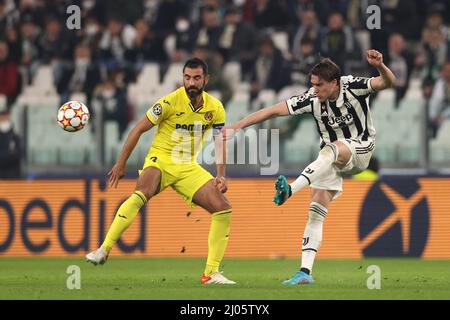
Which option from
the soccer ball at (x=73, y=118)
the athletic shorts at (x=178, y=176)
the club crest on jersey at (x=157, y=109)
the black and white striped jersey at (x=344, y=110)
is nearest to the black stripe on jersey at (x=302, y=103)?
the black and white striped jersey at (x=344, y=110)

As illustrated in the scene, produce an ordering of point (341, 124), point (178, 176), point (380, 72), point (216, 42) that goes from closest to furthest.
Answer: point (380, 72) → point (341, 124) → point (178, 176) → point (216, 42)

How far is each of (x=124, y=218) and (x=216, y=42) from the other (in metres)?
8.31

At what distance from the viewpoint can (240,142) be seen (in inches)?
623

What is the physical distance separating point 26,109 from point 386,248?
5454mm

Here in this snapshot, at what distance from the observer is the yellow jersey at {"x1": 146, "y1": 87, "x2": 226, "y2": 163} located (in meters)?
10.9

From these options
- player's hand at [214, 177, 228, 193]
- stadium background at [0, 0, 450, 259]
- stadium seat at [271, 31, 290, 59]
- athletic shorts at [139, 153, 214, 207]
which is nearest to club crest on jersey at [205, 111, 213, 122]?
athletic shorts at [139, 153, 214, 207]

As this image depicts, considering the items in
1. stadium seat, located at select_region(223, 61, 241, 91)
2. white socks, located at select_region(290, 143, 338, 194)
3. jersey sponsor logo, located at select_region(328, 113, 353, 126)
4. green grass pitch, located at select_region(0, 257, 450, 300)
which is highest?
stadium seat, located at select_region(223, 61, 241, 91)

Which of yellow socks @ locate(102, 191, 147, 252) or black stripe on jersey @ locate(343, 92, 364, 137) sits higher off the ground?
black stripe on jersey @ locate(343, 92, 364, 137)

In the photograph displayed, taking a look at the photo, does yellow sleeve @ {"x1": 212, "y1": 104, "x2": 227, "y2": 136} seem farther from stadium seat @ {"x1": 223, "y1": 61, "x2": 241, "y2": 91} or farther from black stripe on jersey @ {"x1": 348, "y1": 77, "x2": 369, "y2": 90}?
stadium seat @ {"x1": 223, "y1": 61, "x2": 241, "y2": 91}

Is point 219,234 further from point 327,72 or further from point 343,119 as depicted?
point 327,72

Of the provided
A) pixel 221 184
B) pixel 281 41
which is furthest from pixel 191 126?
pixel 281 41

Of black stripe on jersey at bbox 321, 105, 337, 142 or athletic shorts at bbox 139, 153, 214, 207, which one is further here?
athletic shorts at bbox 139, 153, 214, 207

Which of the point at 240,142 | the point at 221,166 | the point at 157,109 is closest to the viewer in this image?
the point at 221,166

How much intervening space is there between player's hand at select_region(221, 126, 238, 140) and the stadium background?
5105mm
